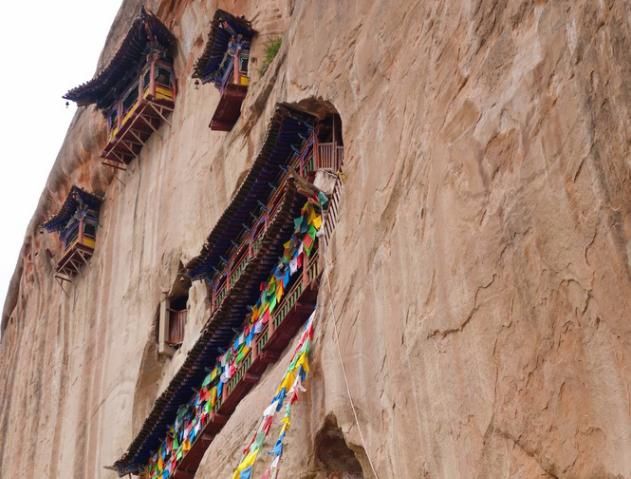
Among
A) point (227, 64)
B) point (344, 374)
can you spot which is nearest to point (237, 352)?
point (344, 374)

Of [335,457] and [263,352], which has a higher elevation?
[263,352]

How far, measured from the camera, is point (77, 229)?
1048 inches

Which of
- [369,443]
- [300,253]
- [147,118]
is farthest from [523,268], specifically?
[147,118]

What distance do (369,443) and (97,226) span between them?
1651 cm

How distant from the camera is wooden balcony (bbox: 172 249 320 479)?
1445 cm

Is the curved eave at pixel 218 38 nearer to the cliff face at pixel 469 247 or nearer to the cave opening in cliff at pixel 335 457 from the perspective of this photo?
the cliff face at pixel 469 247

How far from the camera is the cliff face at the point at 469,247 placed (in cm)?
825

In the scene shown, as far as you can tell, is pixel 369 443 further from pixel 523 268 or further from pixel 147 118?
pixel 147 118

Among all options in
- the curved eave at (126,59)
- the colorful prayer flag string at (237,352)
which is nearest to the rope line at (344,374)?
the colorful prayer flag string at (237,352)

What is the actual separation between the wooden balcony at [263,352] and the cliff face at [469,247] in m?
0.38

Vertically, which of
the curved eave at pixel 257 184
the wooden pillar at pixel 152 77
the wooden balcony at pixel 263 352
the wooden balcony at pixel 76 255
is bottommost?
the wooden balcony at pixel 263 352

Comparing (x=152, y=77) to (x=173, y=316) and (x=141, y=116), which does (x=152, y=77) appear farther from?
(x=173, y=316)

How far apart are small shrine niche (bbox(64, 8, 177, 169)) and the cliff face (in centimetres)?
744

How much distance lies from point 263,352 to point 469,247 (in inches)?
238
